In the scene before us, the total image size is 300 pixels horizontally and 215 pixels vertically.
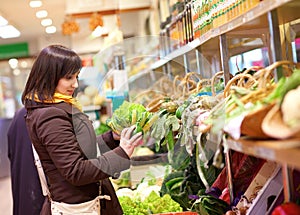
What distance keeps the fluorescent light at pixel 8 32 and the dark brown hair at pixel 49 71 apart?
10003 mm

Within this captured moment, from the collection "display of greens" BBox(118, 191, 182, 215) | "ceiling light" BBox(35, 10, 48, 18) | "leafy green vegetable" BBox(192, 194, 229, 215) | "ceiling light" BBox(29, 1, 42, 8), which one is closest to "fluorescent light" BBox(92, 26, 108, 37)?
"ceiling light" BBox(29, 1, 42, 8)

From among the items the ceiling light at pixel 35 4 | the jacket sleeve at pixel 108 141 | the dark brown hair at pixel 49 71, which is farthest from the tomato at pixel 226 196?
the ceiling light at pixel 35 4

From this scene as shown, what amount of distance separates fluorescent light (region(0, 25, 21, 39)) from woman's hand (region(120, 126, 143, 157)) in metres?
10.3

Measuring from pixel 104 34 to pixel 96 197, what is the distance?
726 cm

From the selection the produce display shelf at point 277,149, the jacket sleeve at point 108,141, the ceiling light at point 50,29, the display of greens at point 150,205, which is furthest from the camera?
the ceiling light at point 50,29

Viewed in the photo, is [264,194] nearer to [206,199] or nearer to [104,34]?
[206,199]

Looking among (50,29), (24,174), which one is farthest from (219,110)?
(50,29)

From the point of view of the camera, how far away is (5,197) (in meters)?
9.01

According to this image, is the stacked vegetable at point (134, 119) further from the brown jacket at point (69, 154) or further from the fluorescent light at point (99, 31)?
the fluorescent light at point (99, 31)

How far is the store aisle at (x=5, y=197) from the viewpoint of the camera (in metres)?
7.62

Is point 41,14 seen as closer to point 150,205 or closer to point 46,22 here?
point 46,22

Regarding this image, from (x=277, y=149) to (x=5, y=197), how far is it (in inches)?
328

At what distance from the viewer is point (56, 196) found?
2.56m

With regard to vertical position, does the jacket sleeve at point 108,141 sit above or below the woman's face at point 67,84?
below
